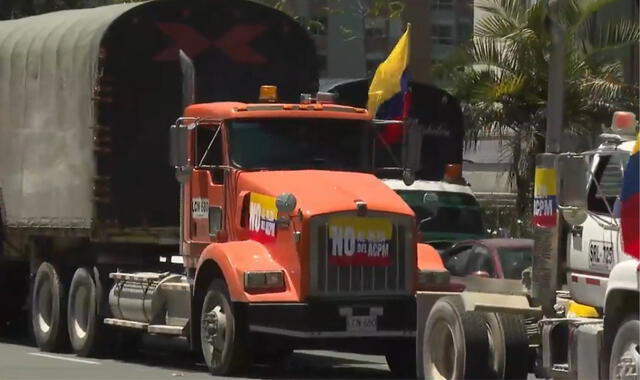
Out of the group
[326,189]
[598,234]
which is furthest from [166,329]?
[598,234]

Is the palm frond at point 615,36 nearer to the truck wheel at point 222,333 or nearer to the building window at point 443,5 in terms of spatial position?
the truck wheel at point 222,333

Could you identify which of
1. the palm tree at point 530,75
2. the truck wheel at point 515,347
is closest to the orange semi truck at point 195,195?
the truck wheel at point 515,347

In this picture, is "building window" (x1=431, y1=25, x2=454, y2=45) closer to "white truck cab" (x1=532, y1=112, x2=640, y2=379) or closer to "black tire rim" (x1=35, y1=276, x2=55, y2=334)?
"black tire rim" (x1=35, y1=276, x2=55, y2=334)

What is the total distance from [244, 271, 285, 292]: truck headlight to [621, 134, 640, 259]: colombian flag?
572 cm

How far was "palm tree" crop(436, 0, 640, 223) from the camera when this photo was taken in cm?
2528

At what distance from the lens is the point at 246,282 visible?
15500mm

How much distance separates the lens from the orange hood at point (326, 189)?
51.4ft

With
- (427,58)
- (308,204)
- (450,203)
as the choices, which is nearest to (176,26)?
(308,204)

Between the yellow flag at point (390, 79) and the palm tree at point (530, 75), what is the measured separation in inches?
94.8

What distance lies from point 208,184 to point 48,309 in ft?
13.6

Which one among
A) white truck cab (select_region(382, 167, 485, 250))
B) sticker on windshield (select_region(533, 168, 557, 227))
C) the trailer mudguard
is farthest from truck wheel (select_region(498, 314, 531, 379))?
white truck cab (select_region(382, 167, 485, 250))

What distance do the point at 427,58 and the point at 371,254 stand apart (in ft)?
117

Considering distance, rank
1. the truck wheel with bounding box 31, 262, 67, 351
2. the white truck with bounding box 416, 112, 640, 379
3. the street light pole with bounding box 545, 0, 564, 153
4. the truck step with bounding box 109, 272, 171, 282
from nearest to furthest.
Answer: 1. the white truck with bounding box 416, 112, 640, 379
2. the truck step with bounding box 109, 272, 171, 282
3. the street light pole with bounding box 545, 0, 564, 153
4. the truck wheel with bounding box 31, 262, 67, 351

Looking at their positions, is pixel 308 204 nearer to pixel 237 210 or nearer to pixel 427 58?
pixel 237 210
